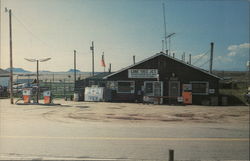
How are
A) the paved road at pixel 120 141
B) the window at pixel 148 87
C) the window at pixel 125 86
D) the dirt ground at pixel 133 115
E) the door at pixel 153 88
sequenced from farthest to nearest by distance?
1. the window at pixel 125 86
2. the window at pixel 148 87
3. the door at pixel 153 88
4. the dirt ground at pixel 133 115
5. the paved road at pixel 120 141

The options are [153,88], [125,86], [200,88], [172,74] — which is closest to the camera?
[200,88]

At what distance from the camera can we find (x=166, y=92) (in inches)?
870

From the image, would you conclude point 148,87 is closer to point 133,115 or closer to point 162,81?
point 162,81

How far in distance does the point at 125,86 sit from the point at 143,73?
7.90ft

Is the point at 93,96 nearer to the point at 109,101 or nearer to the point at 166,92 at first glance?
the point at 109,101

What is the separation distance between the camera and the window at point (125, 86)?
74.4 ft

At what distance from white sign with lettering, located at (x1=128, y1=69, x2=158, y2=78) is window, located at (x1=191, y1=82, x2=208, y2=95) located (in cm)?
408

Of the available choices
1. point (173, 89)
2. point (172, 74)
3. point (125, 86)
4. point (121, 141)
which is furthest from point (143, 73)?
point (121, 141)

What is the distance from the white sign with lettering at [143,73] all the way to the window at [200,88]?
4.08m

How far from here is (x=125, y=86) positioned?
22.9 m

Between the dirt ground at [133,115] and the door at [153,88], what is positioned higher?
the door at [153,88]

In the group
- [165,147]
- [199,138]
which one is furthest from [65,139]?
[199,138]

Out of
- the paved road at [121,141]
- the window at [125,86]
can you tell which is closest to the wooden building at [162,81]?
the window at [125,86]

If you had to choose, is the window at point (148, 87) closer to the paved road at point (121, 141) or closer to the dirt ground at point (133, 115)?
the dirt ground at point (133, 115)
